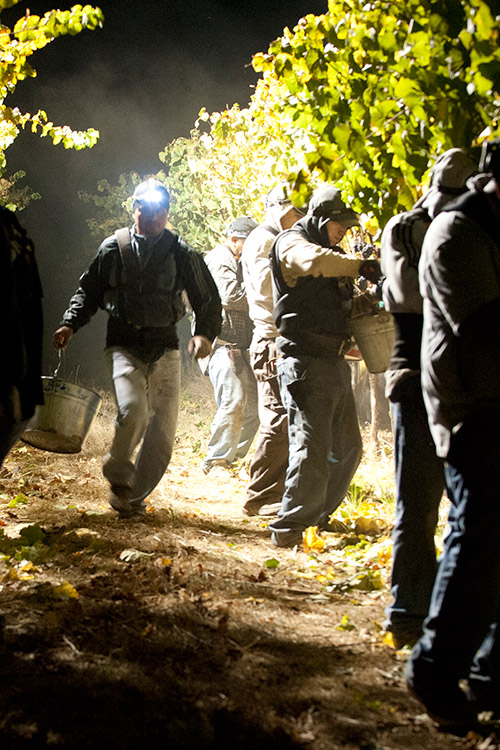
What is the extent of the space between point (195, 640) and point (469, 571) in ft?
3.68

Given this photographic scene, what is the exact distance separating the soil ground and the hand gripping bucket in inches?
22.1

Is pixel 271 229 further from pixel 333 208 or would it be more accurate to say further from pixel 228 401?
pixel 228 401

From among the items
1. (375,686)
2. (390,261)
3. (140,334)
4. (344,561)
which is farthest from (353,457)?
(375,686)

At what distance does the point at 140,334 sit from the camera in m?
4.56

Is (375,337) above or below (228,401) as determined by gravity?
above

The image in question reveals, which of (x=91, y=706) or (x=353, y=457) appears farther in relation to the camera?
(x=353, y=457)

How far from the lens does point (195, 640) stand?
249 cm

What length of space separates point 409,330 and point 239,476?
478 centimetres

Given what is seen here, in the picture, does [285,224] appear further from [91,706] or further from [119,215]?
[119,215]

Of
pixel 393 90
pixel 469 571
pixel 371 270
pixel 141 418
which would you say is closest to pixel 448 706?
pixel 469 571

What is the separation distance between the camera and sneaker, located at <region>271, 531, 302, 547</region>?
4.12 metres

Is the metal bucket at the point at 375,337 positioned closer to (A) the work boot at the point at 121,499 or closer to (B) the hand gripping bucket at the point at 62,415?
(A) the work boot at the point at 121,499

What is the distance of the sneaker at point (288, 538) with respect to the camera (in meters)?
4.12

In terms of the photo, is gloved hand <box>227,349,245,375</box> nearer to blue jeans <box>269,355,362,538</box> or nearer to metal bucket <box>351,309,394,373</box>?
blue jeans <box>269,355,362,538</box>
